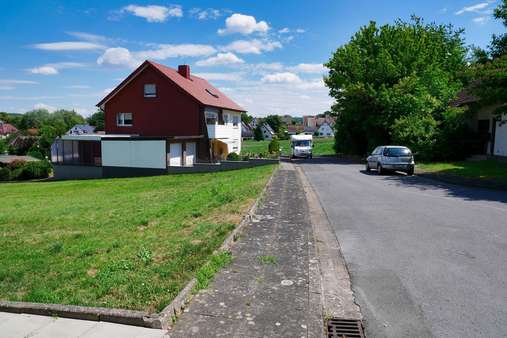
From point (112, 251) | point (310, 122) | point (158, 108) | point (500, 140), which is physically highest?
point (310, 122)

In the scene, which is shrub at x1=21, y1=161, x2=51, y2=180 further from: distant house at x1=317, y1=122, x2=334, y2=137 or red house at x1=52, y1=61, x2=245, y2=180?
distant house at x1=317, y1=122, x2=334, y2=137

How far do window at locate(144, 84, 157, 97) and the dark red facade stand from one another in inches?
10.1

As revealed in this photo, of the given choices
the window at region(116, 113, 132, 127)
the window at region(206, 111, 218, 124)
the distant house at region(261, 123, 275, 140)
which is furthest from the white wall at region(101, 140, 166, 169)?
the distant house at region(261, 123, 275, 140)

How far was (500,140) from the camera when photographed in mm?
23609

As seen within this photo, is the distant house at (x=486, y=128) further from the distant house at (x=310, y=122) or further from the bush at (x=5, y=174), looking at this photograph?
the distant house at (x=310, y=122)

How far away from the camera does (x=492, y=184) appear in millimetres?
14898

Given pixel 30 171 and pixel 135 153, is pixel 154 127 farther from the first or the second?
pixel 30 171

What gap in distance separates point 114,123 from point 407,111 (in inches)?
991

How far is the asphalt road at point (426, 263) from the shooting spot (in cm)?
400

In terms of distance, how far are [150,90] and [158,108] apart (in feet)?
Answer: 5.72

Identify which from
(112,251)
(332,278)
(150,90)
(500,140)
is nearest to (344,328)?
(332,278)

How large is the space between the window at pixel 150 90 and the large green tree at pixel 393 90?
16772 millimetres

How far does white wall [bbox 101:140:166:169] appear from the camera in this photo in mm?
27502

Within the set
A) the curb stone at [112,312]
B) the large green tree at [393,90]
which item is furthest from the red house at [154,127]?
the curb stone at [112,312]
